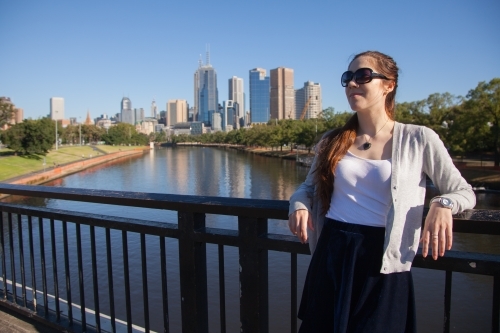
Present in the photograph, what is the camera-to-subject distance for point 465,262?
1682mm

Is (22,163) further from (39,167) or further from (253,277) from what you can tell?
(253,277)

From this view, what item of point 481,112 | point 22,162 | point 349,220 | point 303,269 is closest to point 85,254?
point 303,269

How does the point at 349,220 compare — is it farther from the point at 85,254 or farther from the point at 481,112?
the point at 481,112

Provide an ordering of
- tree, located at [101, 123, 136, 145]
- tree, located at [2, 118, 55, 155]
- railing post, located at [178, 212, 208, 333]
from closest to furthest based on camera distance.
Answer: railing post, located at [178, 212, 208, 333] → tree, located at [2, 118, 55, 155] → tree, located at [101, 123, 136, 145]

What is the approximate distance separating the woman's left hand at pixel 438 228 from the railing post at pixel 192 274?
1.31 meters

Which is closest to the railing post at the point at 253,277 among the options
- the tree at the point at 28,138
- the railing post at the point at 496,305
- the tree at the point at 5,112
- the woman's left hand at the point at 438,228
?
the woman's left hand at the point at 438,228

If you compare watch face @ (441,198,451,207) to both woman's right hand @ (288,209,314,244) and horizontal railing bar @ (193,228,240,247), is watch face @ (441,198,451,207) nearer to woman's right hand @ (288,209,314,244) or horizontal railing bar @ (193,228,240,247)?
woman's right hand @ (288,209,314,244)

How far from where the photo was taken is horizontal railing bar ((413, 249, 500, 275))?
64.9 inches

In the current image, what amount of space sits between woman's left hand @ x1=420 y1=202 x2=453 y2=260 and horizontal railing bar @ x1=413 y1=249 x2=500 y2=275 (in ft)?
0.76

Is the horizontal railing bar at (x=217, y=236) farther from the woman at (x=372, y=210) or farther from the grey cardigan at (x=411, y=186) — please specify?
the grey cardigan at (x=411, y=186)

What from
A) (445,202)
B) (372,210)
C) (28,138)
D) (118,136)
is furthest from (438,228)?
(118,136)

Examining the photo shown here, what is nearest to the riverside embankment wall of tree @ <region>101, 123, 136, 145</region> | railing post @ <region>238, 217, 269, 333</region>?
railing post @ <region>238, 217, 269, 333</region>

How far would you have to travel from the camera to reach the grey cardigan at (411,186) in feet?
5.11

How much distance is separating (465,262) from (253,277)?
40.7 inches
